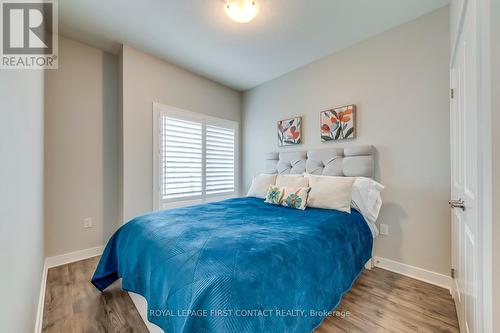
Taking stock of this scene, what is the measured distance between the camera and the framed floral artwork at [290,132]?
3139 millimetres

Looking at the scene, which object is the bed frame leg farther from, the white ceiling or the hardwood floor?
the white ceiling

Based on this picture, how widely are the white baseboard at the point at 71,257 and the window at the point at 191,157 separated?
0.94 metres

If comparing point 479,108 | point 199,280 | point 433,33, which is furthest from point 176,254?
point 433,33

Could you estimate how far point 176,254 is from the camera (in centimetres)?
117

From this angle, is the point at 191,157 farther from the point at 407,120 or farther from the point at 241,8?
the point at 407,120

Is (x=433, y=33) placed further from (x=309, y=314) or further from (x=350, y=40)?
(x=309, y=314)

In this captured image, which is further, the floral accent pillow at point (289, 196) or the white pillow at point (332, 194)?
the floral accent pillow at point (289, 196)

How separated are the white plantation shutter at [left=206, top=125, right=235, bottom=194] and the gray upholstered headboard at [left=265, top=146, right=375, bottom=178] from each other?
2.97 ft

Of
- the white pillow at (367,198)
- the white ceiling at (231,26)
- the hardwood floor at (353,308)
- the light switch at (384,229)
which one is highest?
the white ceiling at (231,26)

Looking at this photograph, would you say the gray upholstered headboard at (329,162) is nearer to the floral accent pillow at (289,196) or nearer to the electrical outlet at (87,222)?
the floral accent pillow at (289,196)

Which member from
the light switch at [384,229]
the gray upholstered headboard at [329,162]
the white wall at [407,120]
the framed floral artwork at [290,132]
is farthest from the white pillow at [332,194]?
the framed floral artwork at [290,132]

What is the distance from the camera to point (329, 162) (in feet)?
8.82

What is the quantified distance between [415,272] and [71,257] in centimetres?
390

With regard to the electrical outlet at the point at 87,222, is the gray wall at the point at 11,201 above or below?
above
